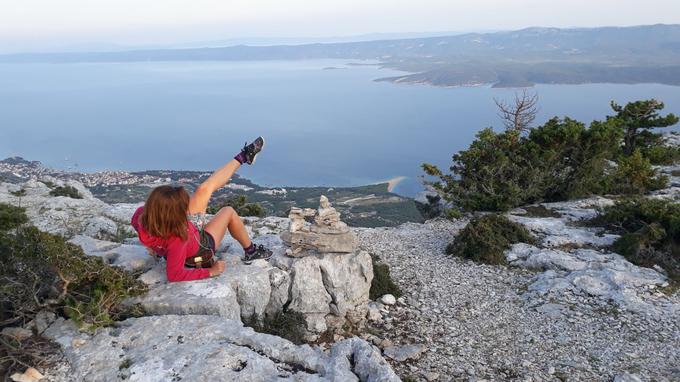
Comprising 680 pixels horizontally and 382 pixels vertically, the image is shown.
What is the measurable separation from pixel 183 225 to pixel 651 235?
9.65m

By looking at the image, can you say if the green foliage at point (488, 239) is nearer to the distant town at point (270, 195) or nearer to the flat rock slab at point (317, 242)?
the flat rock slab at point (317, 242)

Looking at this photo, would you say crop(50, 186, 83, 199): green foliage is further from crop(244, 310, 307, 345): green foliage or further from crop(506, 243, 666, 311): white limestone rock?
crop(506, 243, 666, 311): white limestone rock

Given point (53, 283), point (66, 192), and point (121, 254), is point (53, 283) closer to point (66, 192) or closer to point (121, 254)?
point (121, 254)

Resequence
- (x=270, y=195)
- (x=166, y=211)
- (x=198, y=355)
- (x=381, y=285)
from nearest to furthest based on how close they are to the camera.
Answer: (x=198, y=355) → (x=166, y=211) → (x=381, y=285) → (x=270, y=195)

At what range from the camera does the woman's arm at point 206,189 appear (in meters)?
6.46

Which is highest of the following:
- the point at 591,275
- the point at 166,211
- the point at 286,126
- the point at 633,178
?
the point at 166,211

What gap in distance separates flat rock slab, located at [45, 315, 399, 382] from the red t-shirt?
856 mm

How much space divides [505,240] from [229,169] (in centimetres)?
701

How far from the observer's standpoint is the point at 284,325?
23.5 ft

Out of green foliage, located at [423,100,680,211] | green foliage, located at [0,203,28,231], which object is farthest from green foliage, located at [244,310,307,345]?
green foliage, located at [423,100,680,211]

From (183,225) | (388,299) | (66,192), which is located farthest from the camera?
(66,192)

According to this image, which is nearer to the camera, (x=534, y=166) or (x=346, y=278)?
(x=346, y=278)

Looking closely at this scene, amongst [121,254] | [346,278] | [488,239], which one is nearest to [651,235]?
[488,239]

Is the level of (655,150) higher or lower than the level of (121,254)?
higher
